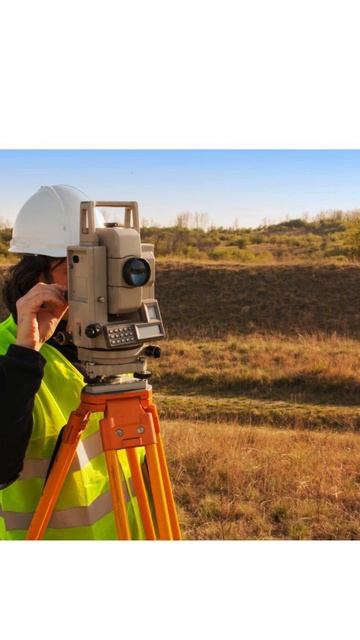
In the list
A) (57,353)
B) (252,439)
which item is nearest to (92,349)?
(57,353)

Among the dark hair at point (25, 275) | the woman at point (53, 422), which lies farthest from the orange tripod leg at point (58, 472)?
the dark hair at point (25, 275)

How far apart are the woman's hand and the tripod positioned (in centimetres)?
23

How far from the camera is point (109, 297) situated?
184 centimetres

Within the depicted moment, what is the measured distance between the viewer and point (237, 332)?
17.4 meters

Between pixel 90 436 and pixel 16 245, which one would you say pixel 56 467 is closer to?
pixel 90 436

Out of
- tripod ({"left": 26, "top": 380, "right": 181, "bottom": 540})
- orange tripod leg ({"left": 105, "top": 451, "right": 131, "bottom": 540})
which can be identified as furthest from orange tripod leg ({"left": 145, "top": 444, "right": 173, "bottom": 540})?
orange tripod leg ({"left": 105, "top": 451, "right": 131, "bottom": 540})

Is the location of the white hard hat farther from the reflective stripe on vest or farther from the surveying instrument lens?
the reflective stripe on vest

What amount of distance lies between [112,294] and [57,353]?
41 centimetres

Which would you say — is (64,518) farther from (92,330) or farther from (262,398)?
(262,398)

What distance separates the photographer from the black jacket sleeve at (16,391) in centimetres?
170

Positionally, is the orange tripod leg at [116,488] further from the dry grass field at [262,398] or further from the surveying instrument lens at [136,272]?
the dry grass field at [262,398]

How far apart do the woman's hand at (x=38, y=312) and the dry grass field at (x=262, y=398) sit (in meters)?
2.89

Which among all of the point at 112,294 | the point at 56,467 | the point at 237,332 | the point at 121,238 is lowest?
the point at 237,332

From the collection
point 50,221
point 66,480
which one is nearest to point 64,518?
point 66,480
